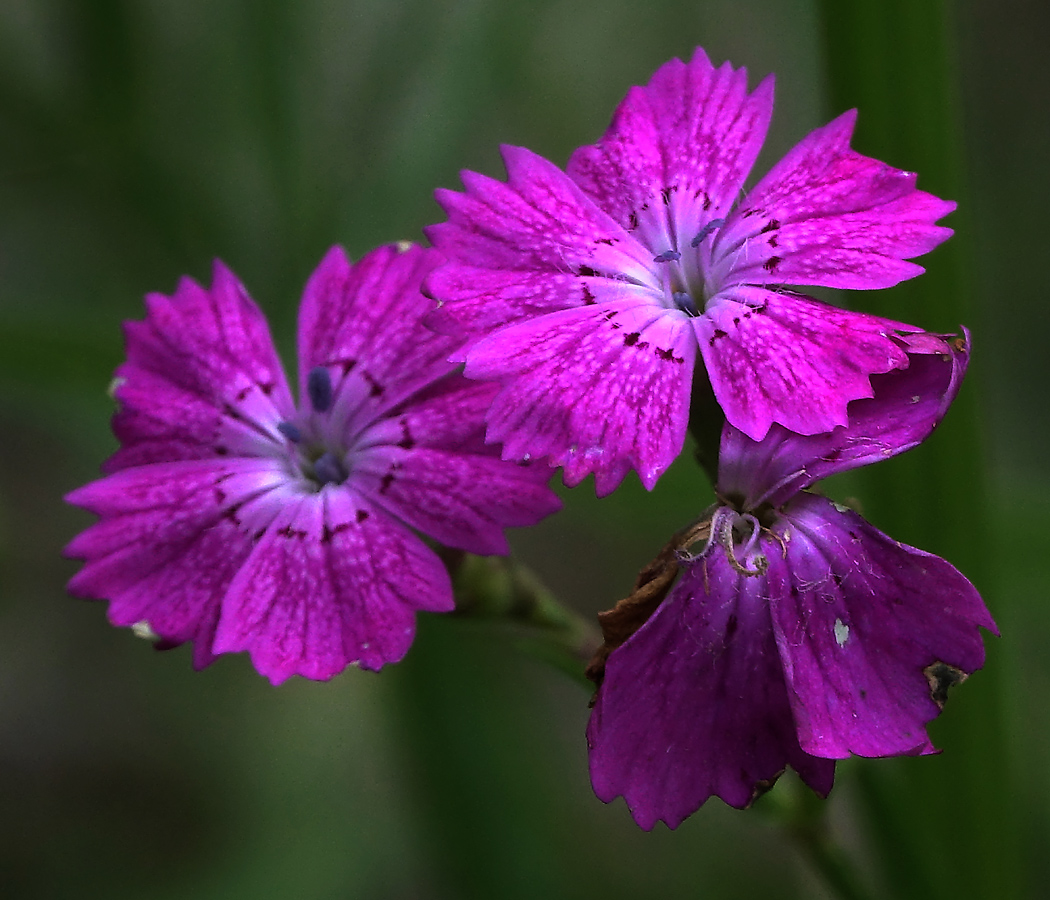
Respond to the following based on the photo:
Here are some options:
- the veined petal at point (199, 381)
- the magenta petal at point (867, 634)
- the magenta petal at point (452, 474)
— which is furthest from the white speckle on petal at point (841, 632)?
the veined petal at point (199, 381)

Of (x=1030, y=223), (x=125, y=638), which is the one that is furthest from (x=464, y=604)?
(x=1030, y=223)

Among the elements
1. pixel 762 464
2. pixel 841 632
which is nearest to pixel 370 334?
pixel 762 464

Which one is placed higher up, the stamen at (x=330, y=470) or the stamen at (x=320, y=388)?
the stamen at (x=320, y=388)

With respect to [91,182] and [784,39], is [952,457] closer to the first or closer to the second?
[91,182]

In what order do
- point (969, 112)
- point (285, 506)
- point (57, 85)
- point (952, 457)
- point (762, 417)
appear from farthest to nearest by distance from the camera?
point (969, 112) < point (57, 85) < point (952, 457) < point (285, 506) < point (762, 417)

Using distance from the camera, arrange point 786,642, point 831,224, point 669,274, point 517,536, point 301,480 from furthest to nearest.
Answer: point 517,536 < point 301,480 < point 669,274 < point 831,224 < point 786,642

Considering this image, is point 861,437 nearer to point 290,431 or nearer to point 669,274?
point 669,274

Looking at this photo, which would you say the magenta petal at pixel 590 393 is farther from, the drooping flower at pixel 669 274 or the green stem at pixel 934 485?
the green stem at pixel 934 485

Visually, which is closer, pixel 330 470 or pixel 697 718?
pixel 697 718
